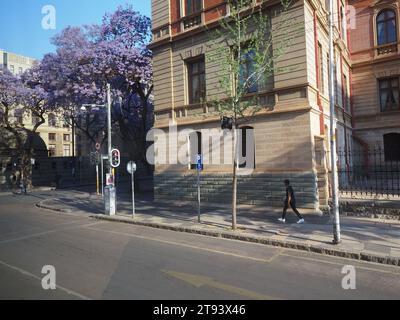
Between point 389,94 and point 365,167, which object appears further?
point 389,94

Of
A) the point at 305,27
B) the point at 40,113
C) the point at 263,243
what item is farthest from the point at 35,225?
the point at 40,113

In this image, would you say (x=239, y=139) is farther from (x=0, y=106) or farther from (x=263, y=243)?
(x=0, y=106)

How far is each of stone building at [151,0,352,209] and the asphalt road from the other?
18.0 feet

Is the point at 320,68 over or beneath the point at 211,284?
over

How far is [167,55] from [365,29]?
15.3 m

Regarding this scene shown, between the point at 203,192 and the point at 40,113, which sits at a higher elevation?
the point at 40,113

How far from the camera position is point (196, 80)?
60.0ft

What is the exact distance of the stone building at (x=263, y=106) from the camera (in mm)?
14281

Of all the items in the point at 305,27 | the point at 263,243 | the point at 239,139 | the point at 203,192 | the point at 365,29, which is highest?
the point at 365,29

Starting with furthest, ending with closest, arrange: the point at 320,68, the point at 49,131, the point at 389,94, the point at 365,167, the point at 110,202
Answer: the point at 49,131 → the point at 389,94 → the point at 365,167 → the point at 320,68 → the point at 110,202

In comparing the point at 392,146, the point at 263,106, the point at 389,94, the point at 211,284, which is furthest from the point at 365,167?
the point at 211,284

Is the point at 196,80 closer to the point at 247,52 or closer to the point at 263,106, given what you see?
the point at 263,106

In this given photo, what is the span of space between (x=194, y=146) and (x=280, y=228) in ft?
25.7
